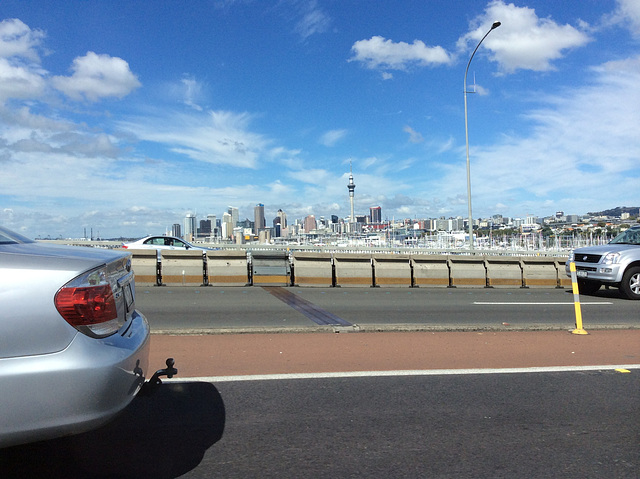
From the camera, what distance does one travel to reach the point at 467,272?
15.7m

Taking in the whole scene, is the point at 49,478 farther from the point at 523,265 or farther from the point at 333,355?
the point at 523,265

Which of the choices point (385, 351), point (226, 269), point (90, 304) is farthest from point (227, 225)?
point (90, 304)

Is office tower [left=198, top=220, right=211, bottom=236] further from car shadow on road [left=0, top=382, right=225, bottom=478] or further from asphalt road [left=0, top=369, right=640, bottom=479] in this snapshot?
car shadow on road [left=0, top=382, right=225, bottom=478]

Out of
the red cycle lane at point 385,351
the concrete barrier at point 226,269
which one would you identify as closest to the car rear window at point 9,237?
the red cycle lane at point 385,351

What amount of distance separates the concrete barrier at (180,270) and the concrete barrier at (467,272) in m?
7.56

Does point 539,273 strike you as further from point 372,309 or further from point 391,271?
point 372,309

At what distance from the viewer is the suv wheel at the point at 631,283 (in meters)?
12.8

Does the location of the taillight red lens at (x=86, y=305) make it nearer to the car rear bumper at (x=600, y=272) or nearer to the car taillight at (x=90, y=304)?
the car taillight at (x=90, y=304)

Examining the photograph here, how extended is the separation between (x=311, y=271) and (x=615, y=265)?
26.2 feet

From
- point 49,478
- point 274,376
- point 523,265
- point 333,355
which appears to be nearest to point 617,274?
point 523,265

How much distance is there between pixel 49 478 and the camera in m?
3.20

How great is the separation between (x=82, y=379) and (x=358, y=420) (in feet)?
7.63

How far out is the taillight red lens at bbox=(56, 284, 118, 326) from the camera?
2.76 m

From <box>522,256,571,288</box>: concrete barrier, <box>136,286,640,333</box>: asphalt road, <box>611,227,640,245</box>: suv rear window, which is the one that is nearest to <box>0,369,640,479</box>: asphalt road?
<box>136,286,640,333</box>: asphalt road
